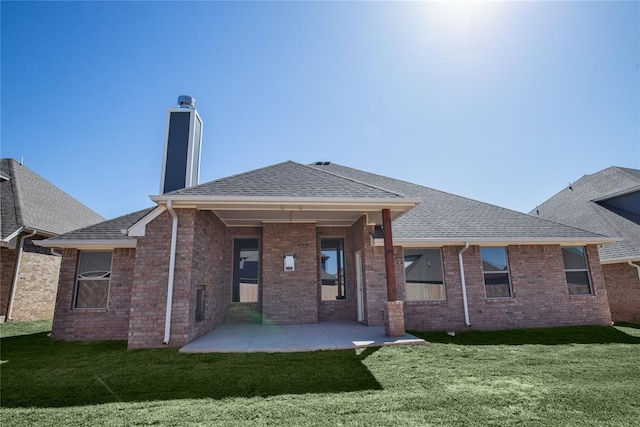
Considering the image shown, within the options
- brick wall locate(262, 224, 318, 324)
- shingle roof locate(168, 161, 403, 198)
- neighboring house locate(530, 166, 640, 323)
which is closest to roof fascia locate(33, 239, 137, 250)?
shingle roof locate(168, 161, 403, 198)

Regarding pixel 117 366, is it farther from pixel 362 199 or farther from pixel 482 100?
pixel 482 100

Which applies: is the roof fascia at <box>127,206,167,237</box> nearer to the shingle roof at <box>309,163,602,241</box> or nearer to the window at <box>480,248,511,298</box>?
the shingle roof at <box>309,163,602,241</box>

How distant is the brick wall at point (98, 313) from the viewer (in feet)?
27.3

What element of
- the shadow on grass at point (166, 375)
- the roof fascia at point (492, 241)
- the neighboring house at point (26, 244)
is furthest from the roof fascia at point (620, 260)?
the neighboring house at point (26, 244)

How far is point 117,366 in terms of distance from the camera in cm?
544

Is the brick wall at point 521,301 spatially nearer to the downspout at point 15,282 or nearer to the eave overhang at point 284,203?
the eave overhang at point 284,203

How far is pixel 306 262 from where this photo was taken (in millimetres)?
9930

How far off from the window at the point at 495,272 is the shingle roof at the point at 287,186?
180 inches

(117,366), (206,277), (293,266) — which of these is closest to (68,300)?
(206,277)

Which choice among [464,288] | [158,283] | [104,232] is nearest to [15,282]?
[104,232]

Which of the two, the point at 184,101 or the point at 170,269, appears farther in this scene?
the point at 184,101

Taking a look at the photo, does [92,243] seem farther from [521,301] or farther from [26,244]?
[521,301]

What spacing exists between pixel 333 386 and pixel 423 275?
19.6 feet

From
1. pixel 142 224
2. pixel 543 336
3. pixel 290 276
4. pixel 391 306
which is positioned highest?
pixel 142 224
